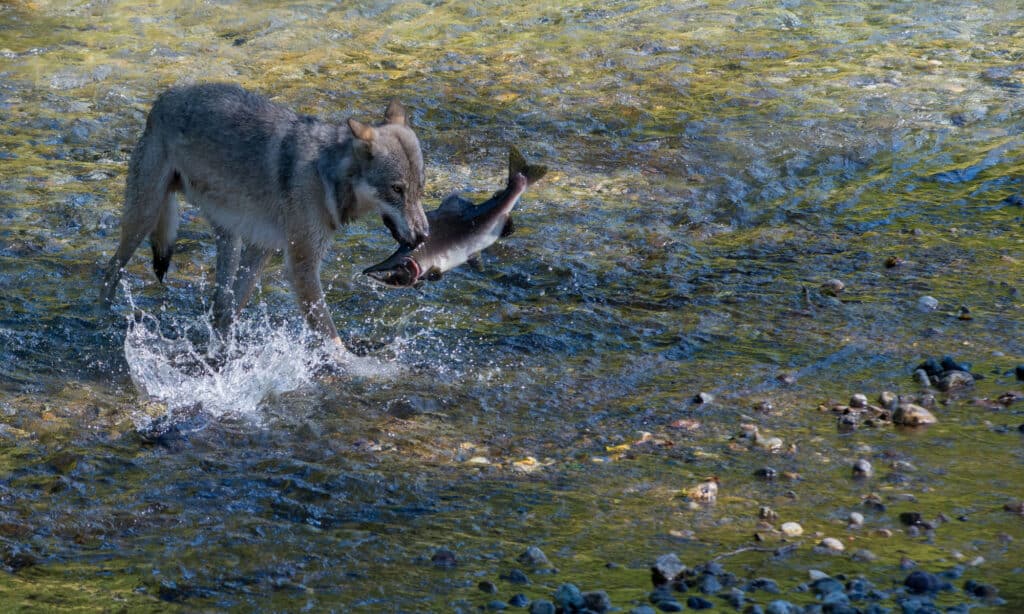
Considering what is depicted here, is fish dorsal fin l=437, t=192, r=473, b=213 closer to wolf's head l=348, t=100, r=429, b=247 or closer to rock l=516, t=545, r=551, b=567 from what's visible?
wolf's head l=348, t=100, r=429, b=247

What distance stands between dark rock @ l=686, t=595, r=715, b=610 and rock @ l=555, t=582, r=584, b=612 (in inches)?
16.7

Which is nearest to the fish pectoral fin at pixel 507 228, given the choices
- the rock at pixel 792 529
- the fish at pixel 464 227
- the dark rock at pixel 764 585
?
the fish at pixel 464 227

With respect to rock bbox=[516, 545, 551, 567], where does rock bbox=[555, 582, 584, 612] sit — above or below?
above

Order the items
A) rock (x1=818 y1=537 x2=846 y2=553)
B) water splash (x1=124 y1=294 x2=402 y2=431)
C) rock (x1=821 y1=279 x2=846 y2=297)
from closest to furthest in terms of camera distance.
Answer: rock (x1=818 y1=537 x2=846 y2=553)
water splash (x1=124 y1=294 x2=402 y2=431)
rock (x1=821 y1=279 x2=846 y2=297)

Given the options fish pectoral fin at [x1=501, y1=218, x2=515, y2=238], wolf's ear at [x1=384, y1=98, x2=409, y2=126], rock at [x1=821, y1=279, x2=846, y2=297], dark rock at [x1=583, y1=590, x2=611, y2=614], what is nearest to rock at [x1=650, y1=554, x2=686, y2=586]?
dark rock at [x1=583, y1=590, x2=611, y2=614]

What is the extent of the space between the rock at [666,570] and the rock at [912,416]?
2012mm

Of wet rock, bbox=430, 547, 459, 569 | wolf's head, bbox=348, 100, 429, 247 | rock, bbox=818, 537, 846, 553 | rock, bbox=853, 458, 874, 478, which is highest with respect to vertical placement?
wolf's head, bbox=348, 100, 429, 247

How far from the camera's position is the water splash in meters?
6.66

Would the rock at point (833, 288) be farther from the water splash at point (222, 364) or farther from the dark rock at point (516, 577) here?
the dark rock at point (516, 577)

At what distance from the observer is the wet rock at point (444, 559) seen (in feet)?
16.1

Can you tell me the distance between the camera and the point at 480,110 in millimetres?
11727

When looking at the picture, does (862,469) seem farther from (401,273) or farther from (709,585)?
(401,273)

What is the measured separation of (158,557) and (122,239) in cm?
333

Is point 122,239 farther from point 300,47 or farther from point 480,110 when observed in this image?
point 300,47
